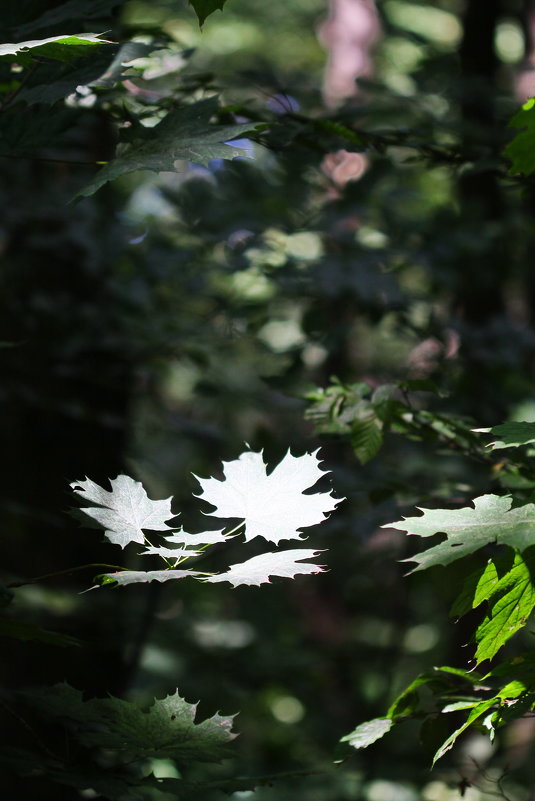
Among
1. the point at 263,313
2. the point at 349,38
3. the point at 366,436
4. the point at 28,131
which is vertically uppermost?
the point at 28,131

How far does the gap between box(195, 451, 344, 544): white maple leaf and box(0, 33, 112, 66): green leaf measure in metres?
0.64

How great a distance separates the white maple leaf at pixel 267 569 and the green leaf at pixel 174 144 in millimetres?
590

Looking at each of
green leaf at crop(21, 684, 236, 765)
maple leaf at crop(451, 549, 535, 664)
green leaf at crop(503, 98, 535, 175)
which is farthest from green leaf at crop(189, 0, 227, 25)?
green leaf at crop(21, 684, 236, 765)

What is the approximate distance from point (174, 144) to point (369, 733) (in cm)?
99

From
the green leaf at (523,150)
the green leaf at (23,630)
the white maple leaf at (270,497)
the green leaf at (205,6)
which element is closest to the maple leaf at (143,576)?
the white maple leaf at (270,497)

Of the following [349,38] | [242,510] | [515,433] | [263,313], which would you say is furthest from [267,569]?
[349,38]

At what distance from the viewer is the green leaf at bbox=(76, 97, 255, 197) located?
47.4 inches

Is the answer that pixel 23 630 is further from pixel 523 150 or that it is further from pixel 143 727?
pixel 523 150

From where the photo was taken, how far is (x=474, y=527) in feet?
3.37

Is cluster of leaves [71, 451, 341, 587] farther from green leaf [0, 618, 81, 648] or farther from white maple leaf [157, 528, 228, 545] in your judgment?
green leaf [0, 618, 81, 648]

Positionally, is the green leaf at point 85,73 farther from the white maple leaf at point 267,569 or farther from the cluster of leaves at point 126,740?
the cluster of leaves at point 126,740

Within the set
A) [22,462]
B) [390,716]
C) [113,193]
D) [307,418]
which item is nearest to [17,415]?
[22,462]

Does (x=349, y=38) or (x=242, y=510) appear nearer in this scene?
(x=242, y=510)

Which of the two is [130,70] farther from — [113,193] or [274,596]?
[274,596]
